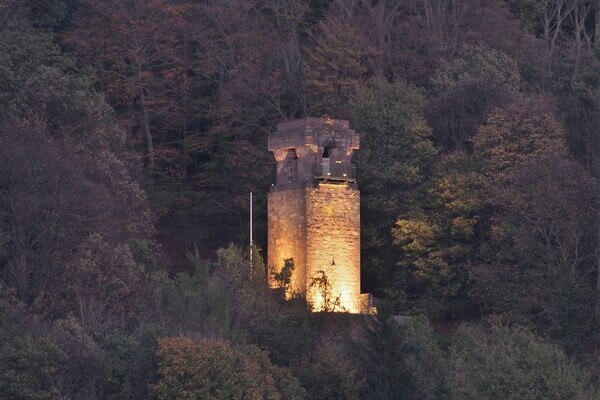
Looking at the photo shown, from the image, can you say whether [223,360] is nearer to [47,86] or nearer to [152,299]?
[152,299]

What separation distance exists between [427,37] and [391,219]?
1124cm

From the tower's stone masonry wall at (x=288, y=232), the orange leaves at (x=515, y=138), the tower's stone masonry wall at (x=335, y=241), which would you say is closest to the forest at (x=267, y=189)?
the orange leaves at (x=515, y=138)

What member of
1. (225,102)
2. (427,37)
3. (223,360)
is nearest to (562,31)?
(427,37)

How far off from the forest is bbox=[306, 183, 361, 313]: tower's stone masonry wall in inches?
59.2

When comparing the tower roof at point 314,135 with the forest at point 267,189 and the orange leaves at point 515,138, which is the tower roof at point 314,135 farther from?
the orange leaves at point 515,138

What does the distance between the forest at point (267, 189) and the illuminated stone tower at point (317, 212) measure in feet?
4.70

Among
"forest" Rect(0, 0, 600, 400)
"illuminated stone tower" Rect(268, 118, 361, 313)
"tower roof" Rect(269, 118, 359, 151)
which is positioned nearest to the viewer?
"forest" Rect(0, 0, 600, 400)

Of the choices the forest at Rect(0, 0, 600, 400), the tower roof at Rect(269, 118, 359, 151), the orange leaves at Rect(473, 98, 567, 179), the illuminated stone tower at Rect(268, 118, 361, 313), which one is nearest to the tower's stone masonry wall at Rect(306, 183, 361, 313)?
the illuminated stone tower at Rect(268, 118, 361, 313)

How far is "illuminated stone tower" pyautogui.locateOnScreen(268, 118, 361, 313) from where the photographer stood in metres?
55.0

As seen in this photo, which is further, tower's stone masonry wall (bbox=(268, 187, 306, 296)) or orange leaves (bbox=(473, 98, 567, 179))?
orange leaves (bbox=(473, 98, 567, 179))

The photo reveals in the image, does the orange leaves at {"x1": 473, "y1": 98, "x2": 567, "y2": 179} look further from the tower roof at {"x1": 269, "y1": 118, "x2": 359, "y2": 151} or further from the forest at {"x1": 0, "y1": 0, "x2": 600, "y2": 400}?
the tower roof at {"x1": 269, "y1": 118, "x2": 359, "y2": 151}

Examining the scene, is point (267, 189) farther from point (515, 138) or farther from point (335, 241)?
point (515, 138)

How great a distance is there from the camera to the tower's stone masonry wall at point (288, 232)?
181ft

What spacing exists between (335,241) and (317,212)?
3.60ft
